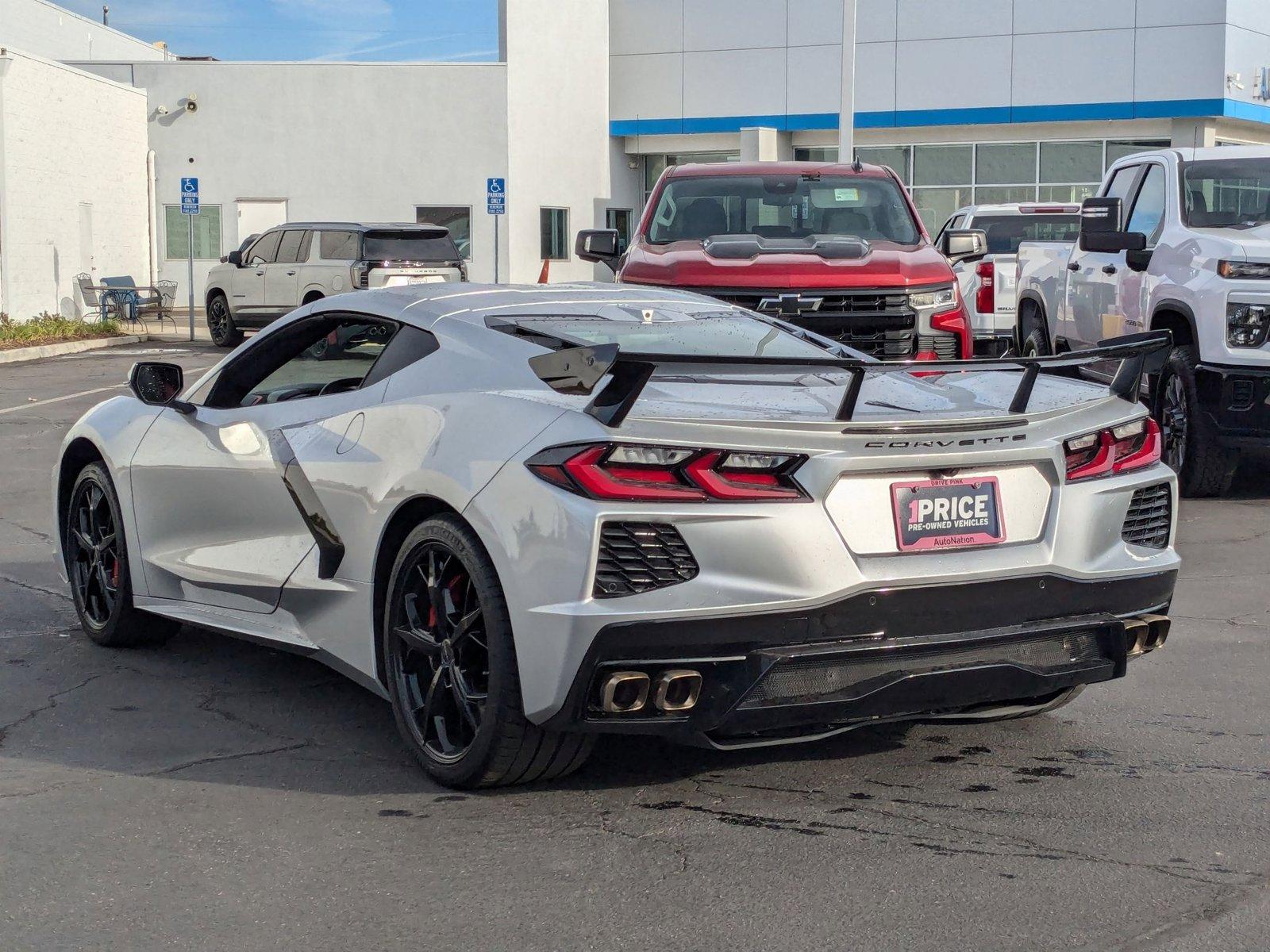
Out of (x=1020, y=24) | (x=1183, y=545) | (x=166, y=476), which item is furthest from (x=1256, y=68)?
(x=166, y=476)

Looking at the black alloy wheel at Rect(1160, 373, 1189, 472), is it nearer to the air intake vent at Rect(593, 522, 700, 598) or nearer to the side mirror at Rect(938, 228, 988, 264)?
the side mirror at Rect(938, 228, 988, 264)

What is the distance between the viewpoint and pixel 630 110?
42.9 metres

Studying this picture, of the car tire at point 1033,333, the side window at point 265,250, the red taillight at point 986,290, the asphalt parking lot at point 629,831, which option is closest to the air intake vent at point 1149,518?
the asphalt parking lot at point 629,831

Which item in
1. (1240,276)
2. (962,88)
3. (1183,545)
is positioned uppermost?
(962,88)

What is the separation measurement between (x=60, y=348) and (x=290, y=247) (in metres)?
3.89

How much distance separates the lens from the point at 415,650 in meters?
4.84

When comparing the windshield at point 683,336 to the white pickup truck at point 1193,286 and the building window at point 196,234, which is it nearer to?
the white pickup truck at point 1193,286

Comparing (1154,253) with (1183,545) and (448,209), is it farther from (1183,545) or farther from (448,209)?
(448,209)

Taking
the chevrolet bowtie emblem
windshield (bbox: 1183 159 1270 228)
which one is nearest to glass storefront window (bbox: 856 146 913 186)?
windshield (bbox: 1183 159 1270 228)

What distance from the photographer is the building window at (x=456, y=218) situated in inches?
1560

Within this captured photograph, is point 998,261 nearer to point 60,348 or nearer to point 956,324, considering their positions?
point 956,324

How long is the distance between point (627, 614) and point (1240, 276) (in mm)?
7086

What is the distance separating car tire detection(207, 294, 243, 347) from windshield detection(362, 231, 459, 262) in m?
3.89

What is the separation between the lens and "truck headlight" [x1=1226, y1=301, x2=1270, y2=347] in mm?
9891
